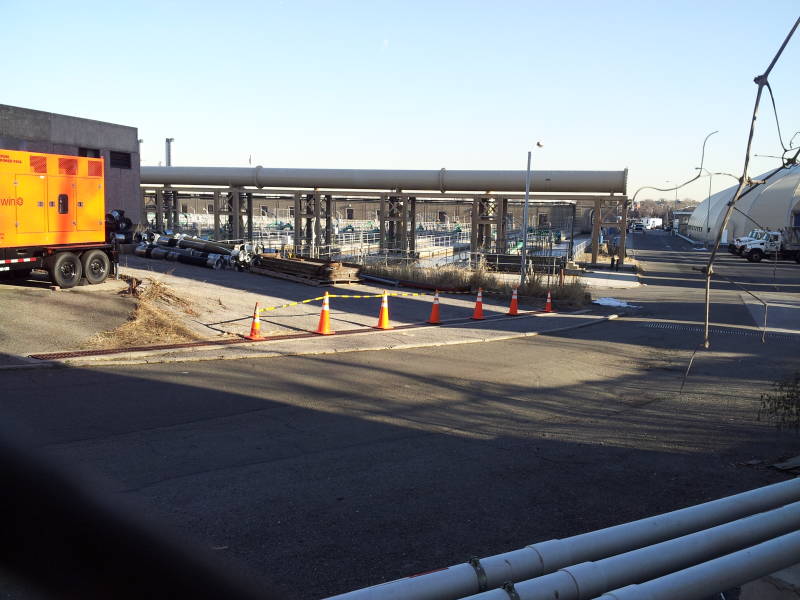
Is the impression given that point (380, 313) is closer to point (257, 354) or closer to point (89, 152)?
point (257, 354)

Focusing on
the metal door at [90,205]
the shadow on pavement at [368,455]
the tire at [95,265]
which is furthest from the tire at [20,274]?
the shadow on pavement at [368,455]

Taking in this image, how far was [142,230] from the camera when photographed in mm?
27812

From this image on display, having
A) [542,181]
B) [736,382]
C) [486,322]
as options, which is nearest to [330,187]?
[542,181]

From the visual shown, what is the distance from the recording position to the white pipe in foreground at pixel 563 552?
2920mm

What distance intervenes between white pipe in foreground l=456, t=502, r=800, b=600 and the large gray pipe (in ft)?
122

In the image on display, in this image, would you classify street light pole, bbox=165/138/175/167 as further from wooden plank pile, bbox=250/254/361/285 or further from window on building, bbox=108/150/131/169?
wooden plank pile, bbox=250/254/361/285

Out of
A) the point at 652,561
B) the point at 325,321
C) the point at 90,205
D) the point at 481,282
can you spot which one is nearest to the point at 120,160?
the point at 90,205

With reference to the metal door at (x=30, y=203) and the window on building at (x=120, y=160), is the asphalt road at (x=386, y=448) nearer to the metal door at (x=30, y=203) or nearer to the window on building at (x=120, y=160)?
the metal door at (x=30, y=203)

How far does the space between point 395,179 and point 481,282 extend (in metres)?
19.2

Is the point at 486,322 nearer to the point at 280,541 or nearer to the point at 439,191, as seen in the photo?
the point at 280,541

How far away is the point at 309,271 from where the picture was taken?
25.2 m

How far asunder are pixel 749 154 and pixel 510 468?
389cm

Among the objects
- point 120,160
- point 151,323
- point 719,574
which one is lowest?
point 151,323

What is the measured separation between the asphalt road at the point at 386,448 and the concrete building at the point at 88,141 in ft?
54.5
